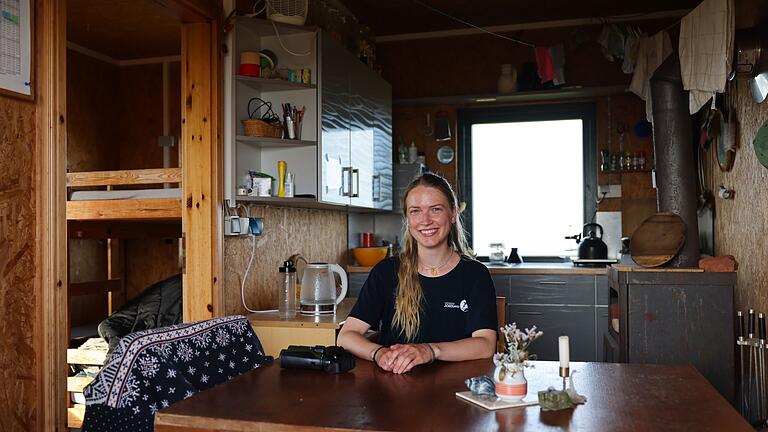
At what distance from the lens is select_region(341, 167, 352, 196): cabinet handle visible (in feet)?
13.8

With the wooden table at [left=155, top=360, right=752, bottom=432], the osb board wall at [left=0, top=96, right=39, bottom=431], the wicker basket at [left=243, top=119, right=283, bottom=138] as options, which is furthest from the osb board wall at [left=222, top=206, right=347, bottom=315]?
the wooden table at [left=155, top=360, right=752, bottom=432]

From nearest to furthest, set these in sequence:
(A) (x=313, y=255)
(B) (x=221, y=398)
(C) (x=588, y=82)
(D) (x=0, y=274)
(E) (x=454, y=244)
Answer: (B) (x=221, y=398) → (D) (x=0, y=274) → (E) (x=454, y=244) → (A) (x=313, y=255) → (C) (x=588, y=82)

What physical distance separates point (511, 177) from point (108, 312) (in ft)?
12.0

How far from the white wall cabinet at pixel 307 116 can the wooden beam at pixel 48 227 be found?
1106 millimetres

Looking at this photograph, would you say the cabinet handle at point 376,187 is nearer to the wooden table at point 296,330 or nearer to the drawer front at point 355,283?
the drawer front at point 355,283

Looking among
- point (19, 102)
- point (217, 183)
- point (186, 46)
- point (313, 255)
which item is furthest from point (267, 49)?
point (19, 102)

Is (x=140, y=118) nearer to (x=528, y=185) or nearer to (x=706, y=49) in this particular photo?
(x=528, y=185)

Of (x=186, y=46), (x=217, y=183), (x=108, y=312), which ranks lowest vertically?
(x=108, y=312)

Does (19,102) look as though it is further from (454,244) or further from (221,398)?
(454,244)

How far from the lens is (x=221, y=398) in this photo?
1590 mm

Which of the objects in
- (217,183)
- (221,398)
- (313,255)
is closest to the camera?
(221,398)

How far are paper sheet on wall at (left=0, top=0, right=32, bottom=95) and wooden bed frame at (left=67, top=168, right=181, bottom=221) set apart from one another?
1290 mm

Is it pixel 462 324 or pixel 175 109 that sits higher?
pixel 175 109

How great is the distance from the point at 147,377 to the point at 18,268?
0.79m
